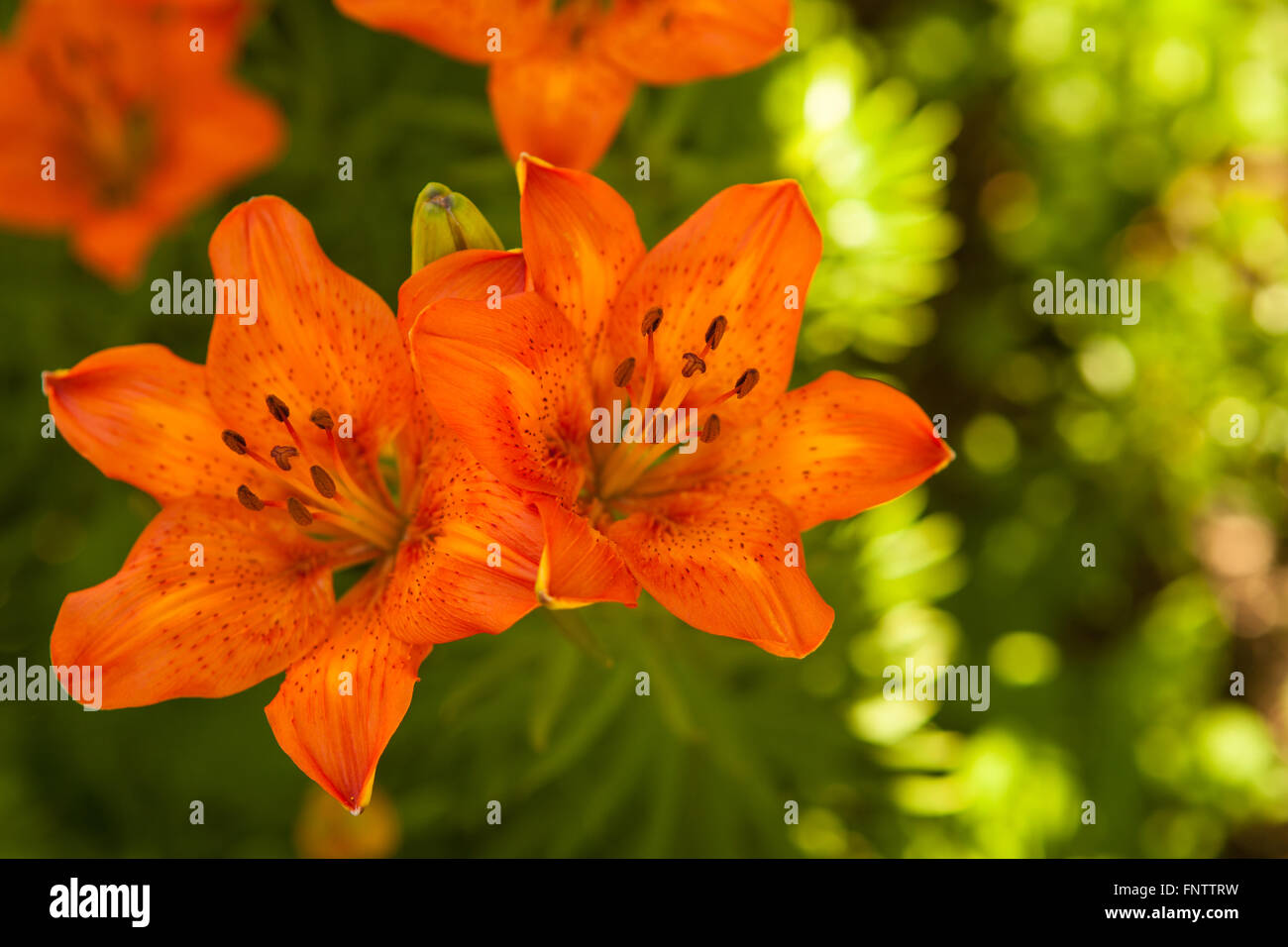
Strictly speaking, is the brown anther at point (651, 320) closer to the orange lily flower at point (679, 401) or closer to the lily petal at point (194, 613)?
the orange lily flower at point (679, 401)

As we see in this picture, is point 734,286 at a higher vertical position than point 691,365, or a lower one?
higher

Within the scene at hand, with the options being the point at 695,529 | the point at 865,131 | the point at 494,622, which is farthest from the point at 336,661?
the point at 865,131

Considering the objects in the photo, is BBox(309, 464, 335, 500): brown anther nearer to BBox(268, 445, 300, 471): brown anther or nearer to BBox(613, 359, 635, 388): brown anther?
BBox(268, 445, 300, 471): brown anther

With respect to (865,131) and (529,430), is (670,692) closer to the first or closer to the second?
(529,430)

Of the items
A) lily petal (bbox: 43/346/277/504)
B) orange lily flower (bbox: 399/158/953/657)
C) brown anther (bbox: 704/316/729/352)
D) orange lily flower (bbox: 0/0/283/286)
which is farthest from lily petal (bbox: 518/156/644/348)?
orange lily flower (bbox: 0/0/283/286)

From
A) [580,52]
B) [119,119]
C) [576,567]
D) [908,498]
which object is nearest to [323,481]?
[576,567]

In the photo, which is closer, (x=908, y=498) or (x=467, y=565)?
(x=467, y=565)

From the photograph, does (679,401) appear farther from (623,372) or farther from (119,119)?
(119,119)
